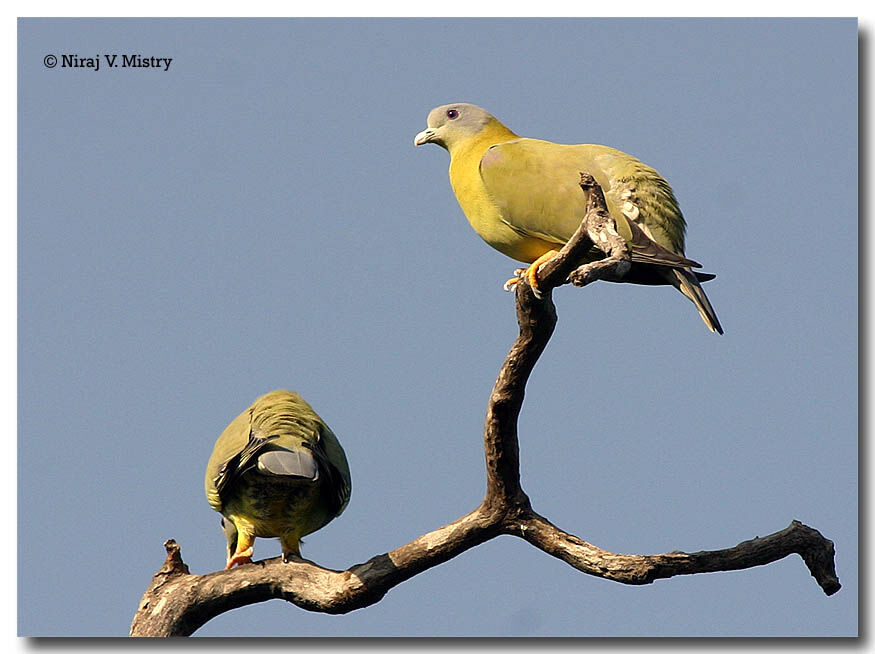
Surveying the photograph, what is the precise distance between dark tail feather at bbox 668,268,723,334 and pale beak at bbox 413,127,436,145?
1.66 meters

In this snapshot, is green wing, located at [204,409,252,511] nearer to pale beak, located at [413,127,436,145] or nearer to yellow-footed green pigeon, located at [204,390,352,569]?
yellow-footed green pigeon, located at [204,390,352,569]

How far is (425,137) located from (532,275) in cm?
157

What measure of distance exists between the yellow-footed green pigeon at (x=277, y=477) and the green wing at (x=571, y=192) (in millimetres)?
1345

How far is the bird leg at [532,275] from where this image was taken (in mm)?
4992

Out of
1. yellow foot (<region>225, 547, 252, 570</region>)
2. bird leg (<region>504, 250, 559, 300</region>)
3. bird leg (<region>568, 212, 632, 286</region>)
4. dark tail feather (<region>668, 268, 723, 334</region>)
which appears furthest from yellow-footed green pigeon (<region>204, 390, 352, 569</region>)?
dark tail feather (<region>668, 268, 723, 334</region>)

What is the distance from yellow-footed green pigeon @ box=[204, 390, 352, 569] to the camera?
5.40 metres

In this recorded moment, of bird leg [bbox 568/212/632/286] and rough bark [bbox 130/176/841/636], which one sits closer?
bird leg [bbox 568/212/632/286]

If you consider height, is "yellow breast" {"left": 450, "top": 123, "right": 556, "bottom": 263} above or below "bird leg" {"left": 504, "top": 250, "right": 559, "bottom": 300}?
above

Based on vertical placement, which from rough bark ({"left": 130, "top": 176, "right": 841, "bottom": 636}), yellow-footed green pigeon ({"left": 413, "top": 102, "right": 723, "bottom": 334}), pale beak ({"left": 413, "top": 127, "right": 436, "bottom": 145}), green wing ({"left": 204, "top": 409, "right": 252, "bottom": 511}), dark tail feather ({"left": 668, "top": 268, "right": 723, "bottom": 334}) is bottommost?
rough bark ({"left": 130, "top": 176, "right": 841, "bottom": 636})

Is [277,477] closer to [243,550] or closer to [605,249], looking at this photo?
[243,550]

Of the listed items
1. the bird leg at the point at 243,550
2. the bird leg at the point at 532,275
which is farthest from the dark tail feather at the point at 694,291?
the bird leg at the point at 243,550

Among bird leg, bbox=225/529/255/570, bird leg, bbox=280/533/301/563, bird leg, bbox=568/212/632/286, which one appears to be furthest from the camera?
bird leg, bbox=225/529/255/570

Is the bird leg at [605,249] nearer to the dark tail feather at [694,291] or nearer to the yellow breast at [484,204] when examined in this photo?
the dark tail feather at [694,291]

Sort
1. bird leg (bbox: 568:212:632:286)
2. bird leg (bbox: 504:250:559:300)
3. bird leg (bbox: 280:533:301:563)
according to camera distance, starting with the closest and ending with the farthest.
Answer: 1. bird leg (bbox: 568:212:632:286)
2. bird leg (bbox: 504:250:559:300)
3. bird leg (bbox: 280:533:301:563)
